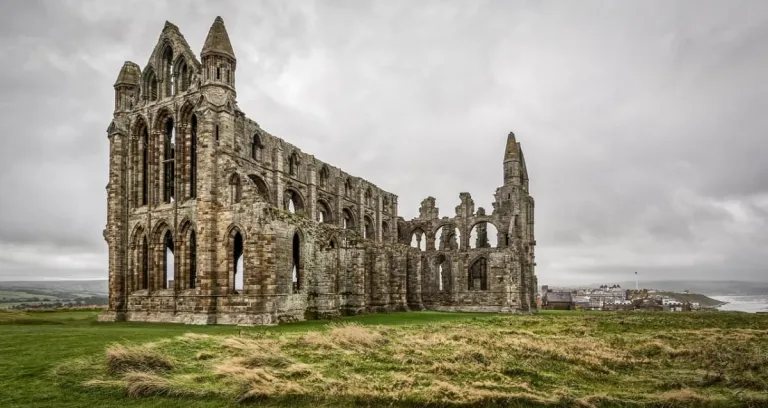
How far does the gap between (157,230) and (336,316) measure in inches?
Answer: 439

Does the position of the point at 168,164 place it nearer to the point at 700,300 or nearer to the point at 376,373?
the point at 376,373

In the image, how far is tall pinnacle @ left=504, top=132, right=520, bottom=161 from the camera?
48000 millimetres

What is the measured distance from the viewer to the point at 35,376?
10211 mm

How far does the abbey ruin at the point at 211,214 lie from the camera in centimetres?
2506

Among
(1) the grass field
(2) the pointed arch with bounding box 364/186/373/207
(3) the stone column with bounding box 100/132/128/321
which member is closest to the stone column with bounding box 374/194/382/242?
(2) the pointed arch with bounding box 364/186/373/207

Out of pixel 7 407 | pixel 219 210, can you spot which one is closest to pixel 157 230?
pixel 219 210

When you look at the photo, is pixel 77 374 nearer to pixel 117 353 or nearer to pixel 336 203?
pixel 117 353

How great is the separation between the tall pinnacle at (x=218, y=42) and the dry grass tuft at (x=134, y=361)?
20020 millimetres

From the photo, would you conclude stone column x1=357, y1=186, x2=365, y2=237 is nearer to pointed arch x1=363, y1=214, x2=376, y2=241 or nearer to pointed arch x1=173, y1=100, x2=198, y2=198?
pointed arch x1=363, y1=214, x2=376, y2=241

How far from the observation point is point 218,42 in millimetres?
→ 27219

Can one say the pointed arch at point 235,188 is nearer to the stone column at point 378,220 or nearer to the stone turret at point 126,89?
the stone turret at point 126,89

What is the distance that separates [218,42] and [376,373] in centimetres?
2252

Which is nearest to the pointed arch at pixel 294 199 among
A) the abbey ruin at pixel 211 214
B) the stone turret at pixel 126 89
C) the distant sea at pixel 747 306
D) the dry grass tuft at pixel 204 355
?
the abbey ruin at pixel 211 214

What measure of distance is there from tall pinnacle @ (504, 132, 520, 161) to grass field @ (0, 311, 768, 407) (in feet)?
111
